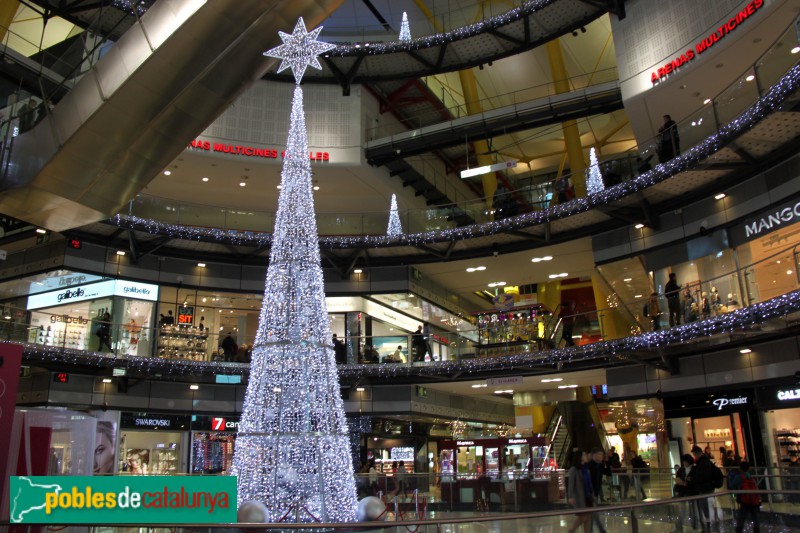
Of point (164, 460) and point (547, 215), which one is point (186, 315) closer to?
point (164, 460)

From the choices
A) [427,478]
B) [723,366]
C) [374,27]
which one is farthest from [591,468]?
[374,27]

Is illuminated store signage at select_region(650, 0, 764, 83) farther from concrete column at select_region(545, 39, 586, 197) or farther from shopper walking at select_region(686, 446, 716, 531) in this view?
shopper walking at select_region(686, 446, 716, 531)

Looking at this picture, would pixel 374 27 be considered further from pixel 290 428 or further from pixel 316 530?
pixel 316 530

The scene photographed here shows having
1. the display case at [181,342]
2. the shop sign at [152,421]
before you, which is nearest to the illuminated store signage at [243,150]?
the display case at [181,342]

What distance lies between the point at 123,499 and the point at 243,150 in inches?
Result: 755

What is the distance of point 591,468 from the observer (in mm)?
13219

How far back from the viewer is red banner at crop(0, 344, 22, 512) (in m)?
7.60

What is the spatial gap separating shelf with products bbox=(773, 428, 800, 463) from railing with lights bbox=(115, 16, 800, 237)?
7.34 m

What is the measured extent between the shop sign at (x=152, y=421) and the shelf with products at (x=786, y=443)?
19.0m

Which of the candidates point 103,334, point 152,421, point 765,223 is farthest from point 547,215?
point 152,421

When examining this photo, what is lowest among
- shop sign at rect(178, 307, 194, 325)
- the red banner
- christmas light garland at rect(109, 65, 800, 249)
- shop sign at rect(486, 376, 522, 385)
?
the red banner

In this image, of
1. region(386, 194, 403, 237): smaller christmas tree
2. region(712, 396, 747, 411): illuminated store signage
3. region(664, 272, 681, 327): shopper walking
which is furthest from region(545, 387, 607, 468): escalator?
region(664, 272, 681, 327): shopper walking

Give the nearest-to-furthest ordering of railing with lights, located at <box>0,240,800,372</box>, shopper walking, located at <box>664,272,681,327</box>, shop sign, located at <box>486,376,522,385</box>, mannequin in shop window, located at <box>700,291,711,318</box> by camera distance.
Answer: mannequin in shop window, located at <box>700,291,711,318</box>
shopper walking, located at <box>664,272,681,327</box>
railing with lights, located at <box>0,240,800,372</box>
shop sign, located at <box>486,376,522,385</box>

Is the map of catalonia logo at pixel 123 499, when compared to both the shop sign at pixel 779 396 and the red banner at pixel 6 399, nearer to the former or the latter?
the red banner at pixel 6 399
